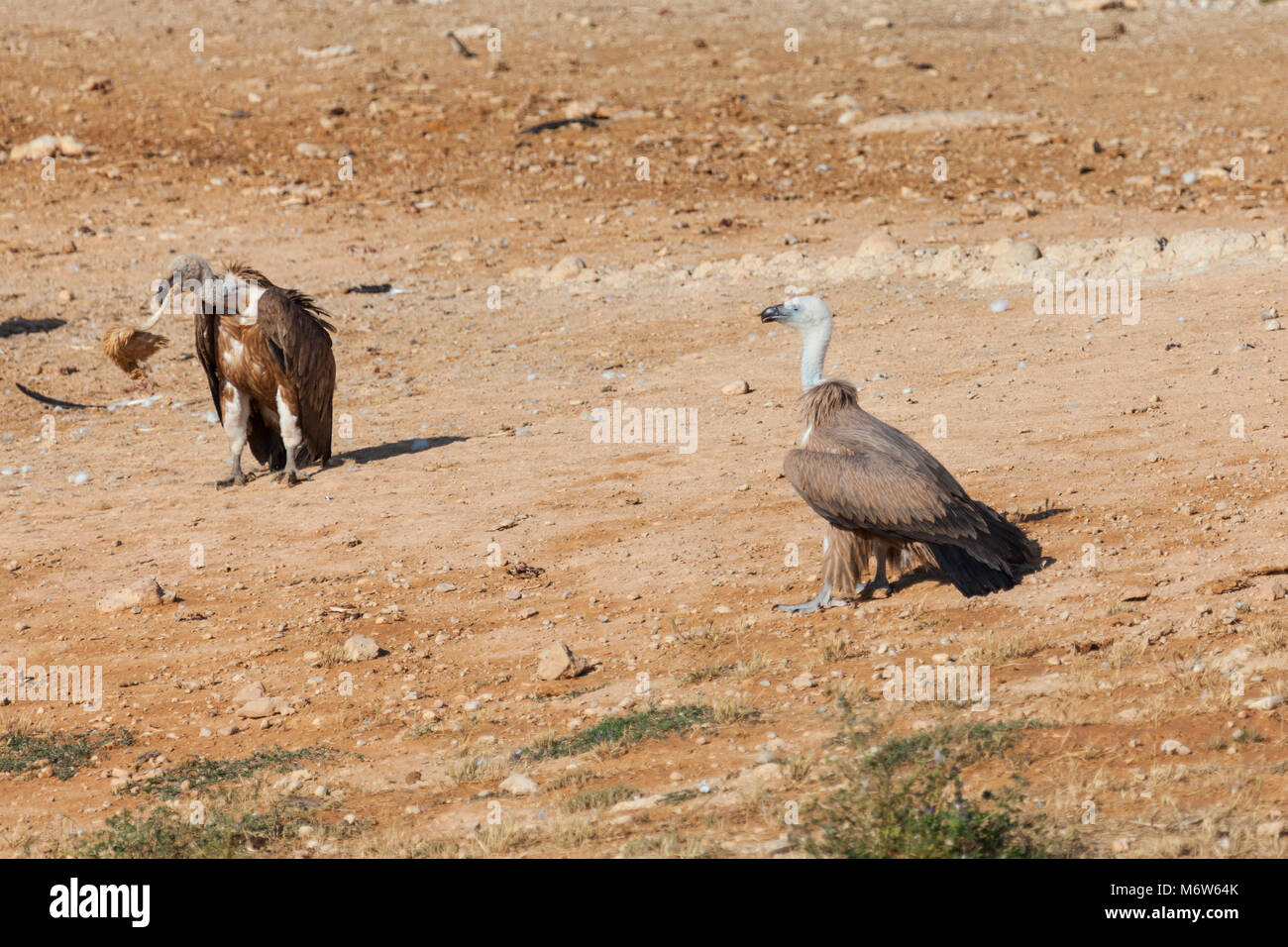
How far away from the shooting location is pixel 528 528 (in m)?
10.1

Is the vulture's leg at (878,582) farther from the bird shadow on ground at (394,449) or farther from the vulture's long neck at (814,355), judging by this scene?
the bird shadow on ground at (394,449)

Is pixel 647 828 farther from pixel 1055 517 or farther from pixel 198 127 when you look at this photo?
pixel 198 127

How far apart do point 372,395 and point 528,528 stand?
15.4 feet

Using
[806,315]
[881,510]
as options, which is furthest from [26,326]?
[881,510]

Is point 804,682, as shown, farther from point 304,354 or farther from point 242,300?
point 242,300

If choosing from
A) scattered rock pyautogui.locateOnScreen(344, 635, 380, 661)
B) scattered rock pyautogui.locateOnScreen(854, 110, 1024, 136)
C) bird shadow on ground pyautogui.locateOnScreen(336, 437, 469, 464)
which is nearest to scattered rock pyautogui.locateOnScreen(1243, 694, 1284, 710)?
scattered rock pyautogui.locateOnScreen(344, 635, 380, 661)

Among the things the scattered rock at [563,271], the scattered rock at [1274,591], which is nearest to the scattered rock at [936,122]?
the scattered rock at [563,271]

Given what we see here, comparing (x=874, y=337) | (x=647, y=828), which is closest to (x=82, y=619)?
(x=647, y=828)

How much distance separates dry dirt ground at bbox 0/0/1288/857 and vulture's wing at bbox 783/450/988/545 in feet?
1.70

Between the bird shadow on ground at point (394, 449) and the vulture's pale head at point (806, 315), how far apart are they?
4.10 meters

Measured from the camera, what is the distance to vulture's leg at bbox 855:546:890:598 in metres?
8.38

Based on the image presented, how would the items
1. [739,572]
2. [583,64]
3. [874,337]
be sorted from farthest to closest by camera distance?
[583,64] < [874,337] < [739,572]

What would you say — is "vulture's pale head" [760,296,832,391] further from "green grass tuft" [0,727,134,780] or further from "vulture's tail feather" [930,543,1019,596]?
"green grass tuft" [0,727,134,780]

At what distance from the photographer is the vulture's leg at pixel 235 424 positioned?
38.1ft
